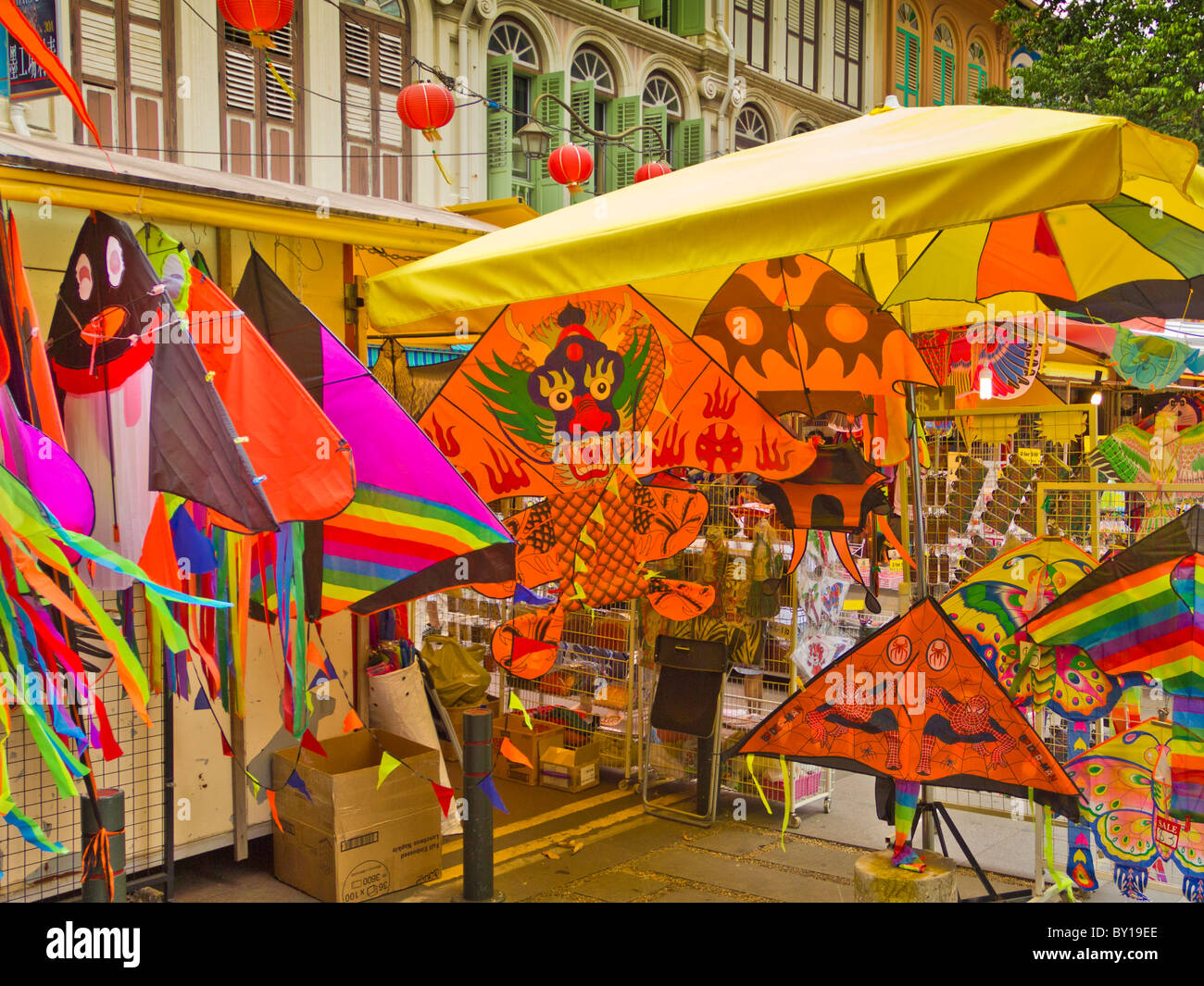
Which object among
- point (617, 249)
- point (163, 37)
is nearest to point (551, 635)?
point (617, 249)

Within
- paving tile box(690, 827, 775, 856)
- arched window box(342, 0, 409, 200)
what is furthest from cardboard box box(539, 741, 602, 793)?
arched window box(342, 0, 409, 200)

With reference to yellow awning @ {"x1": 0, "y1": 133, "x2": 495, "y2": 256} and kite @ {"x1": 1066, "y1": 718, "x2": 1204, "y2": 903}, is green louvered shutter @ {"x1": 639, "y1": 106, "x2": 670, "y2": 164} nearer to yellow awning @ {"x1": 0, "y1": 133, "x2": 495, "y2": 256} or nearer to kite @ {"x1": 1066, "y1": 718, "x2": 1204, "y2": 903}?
yellow awning @ {"x1": 0, "y1": 133, "x2": 495, "y2": 256}

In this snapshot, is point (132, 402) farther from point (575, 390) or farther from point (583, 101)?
point (583, 101)

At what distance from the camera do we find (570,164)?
11578 mm

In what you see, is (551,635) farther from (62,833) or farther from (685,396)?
(62,833)

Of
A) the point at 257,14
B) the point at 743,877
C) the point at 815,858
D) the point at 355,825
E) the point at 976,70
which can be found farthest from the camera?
the point at 976,70

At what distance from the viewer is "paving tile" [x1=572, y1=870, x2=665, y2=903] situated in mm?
5027

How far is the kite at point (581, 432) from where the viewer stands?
4.68 meters

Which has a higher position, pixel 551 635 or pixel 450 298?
pixel 450 298

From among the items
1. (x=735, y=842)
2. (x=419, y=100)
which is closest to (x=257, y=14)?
(x=419, y=100)

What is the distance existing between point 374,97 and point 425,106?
562 cm

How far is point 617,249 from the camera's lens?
3.66 metres

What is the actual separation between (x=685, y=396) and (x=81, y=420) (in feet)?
7.90

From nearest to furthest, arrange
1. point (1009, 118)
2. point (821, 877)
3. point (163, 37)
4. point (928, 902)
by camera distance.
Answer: point (1009, 118), point (928, 902), point (821, 877), point (163, 37)
